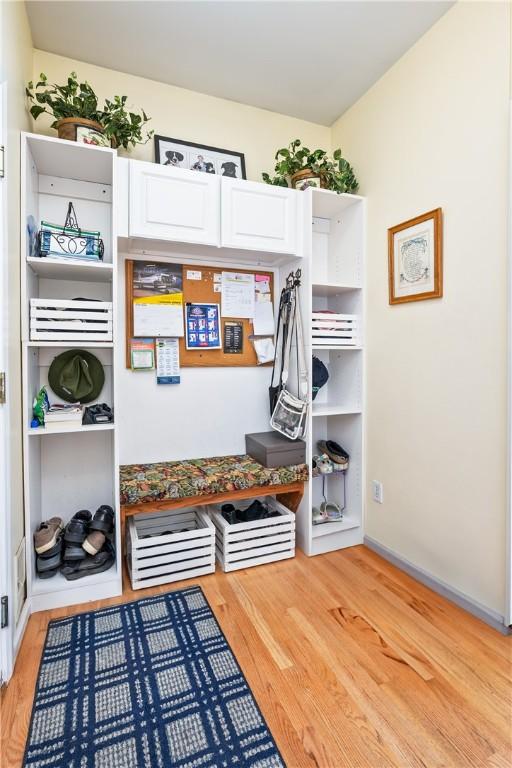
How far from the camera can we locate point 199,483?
2.01 m

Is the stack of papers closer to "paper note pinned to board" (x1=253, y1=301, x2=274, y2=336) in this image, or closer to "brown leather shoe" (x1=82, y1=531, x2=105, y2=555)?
"brown leather shoe" (x1=82, y1=531, x2=105, y2=555)

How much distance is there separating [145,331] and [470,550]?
6.52 feet

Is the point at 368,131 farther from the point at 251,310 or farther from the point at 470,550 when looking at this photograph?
the point at 470,550

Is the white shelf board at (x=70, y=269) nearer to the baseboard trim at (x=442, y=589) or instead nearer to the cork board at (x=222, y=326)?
the cork board at (x=222, y=326)

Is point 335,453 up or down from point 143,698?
up

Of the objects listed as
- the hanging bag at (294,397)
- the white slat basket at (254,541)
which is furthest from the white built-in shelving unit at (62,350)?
the hanging bag at (294,397)

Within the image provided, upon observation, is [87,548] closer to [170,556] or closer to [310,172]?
[170,556]

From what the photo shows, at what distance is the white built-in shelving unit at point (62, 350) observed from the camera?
1.77m

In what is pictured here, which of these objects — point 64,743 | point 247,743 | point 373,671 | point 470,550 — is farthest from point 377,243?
point 64,743

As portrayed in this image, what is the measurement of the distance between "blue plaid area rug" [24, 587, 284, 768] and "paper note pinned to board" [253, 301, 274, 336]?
159 cm

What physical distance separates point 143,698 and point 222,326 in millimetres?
1823

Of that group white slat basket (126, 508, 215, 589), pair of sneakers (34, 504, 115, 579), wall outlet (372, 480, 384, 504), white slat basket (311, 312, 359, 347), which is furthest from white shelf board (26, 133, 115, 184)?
wall outlet (372, 480, 384, 504)

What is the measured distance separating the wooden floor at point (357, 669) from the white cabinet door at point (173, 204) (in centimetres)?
181

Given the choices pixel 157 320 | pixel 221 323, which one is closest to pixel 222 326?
pixel 221 323
